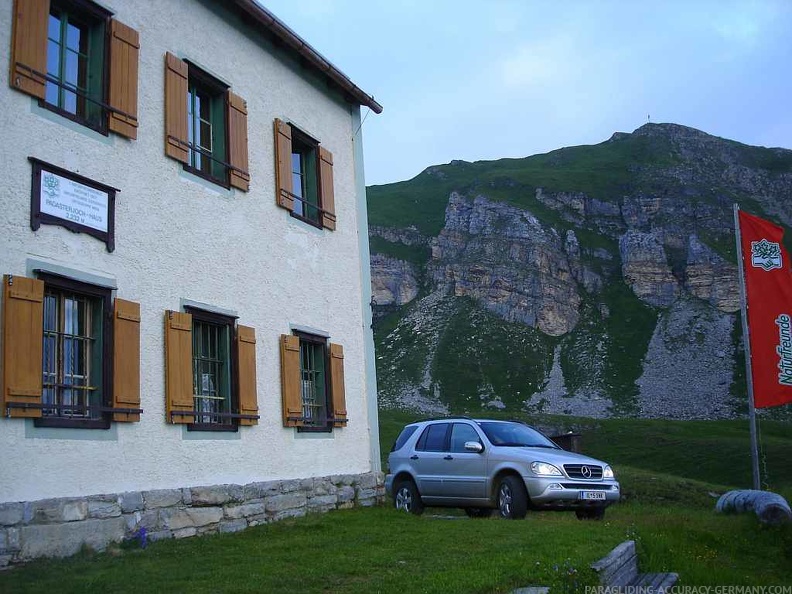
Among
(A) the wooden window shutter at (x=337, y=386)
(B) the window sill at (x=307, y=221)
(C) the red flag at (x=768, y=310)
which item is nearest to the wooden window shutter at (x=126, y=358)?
(B) the window sill at (x=307, y=221)

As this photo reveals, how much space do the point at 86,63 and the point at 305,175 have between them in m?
5.56

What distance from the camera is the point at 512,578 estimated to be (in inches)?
298

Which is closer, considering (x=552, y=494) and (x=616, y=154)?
(x=552, y=494)

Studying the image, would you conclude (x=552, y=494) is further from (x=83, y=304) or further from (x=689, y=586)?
(x=83, y=304)

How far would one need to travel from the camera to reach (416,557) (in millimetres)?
9023

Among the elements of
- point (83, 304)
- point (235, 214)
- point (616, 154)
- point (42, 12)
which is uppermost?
point (616, 154)

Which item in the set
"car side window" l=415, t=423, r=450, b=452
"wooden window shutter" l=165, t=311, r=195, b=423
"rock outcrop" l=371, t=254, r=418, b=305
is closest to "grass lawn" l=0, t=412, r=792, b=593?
"car side window" l=415, t=423, r=450, b=452

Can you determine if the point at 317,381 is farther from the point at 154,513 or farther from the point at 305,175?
the point at 154,513

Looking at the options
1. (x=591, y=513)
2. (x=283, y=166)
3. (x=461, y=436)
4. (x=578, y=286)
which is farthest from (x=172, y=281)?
(x=578, y=286)

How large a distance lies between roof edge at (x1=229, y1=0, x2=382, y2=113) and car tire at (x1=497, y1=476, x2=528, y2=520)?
320 inches

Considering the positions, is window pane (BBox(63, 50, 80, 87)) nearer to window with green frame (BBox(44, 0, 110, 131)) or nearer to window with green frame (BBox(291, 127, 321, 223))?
window with green frame (BBox(44, 0, 110, 131))

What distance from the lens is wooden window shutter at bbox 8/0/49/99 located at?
923cm

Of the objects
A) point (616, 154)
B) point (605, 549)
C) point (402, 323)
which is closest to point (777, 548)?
point (605, 549)

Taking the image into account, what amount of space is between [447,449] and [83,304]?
719cm
